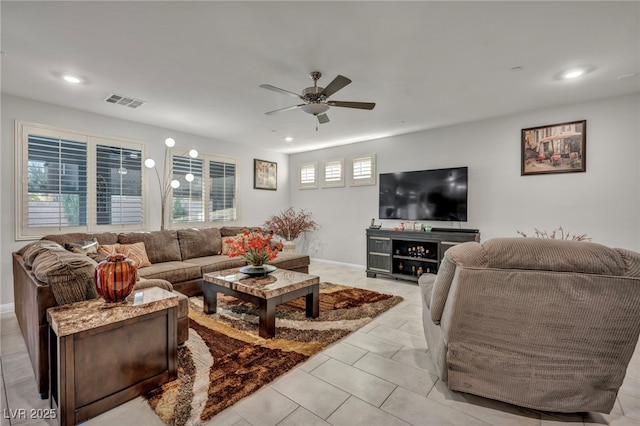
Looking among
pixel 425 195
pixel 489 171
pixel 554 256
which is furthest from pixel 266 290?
pixel 489 171

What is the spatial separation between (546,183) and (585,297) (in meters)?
3.39

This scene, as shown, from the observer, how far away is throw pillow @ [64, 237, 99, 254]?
127 inches

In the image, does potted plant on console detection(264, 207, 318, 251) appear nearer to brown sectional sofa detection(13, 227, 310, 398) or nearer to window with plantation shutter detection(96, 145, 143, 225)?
brown sectional sofa detection(13, 227, 310, 398)

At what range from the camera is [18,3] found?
2012 millimetres

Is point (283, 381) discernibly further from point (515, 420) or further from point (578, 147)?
point (578, 147)

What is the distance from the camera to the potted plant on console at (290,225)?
6.78m

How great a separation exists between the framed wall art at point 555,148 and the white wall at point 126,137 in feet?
16.5

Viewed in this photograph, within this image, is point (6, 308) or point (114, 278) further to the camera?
point (6, 308)

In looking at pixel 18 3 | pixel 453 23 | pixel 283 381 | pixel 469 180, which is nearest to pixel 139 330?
pixel 283 381

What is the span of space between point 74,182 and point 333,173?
14.9ft

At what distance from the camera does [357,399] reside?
1.93 metres

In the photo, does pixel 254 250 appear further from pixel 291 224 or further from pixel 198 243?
pixel 291 224

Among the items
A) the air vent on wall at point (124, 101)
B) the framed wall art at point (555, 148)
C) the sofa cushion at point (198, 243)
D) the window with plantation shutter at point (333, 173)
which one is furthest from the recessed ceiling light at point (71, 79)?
the framed wall art at point (555, 148)

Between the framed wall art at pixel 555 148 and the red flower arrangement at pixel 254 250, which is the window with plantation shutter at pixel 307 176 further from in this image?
the framed wall art at pixel 555 148
